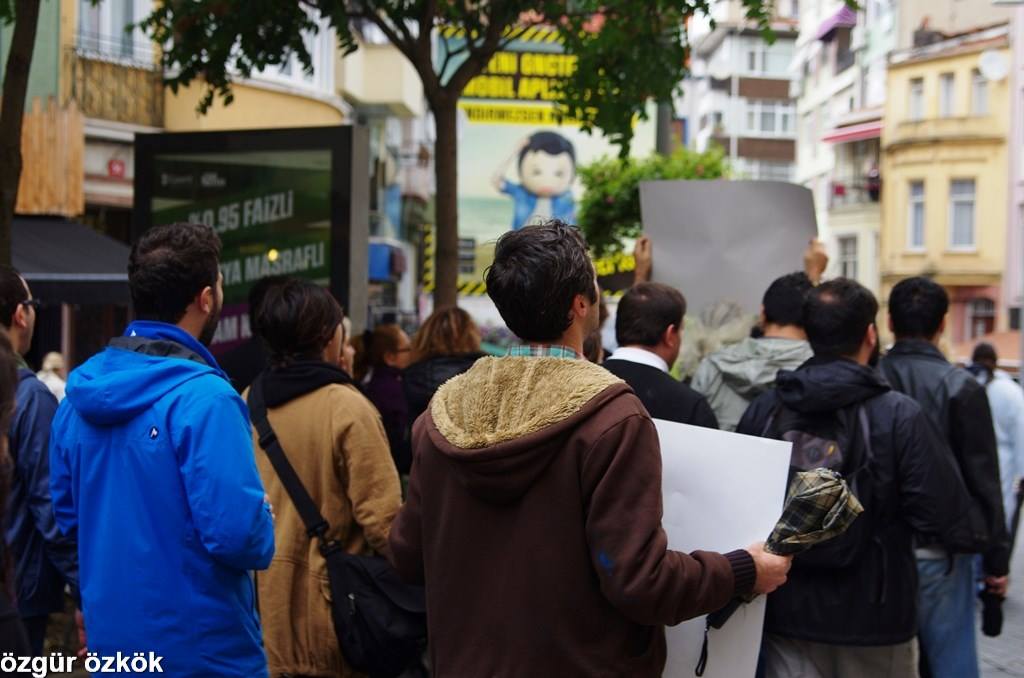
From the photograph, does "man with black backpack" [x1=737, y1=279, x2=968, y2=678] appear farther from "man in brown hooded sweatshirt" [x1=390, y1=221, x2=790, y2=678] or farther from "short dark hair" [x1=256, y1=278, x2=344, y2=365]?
"short dark hair" [x1=256, y1=278, x2=344, y2=365]

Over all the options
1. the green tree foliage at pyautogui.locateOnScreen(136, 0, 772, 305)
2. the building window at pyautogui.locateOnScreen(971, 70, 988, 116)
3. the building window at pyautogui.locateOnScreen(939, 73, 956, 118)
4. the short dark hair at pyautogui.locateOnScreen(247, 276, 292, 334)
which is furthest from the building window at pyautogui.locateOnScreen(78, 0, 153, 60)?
the building window at pyautogui.locateOnScreen(939, 73, 956, 118)

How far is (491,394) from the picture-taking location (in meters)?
2.64

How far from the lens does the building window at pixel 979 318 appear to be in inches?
1626

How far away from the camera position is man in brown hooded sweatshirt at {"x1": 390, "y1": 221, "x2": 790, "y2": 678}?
8.17 ft

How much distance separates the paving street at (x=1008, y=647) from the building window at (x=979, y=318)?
33.8 meters

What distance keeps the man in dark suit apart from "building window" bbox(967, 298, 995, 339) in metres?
39.7

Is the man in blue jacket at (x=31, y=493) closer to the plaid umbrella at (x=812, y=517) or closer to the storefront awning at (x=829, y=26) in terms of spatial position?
the plaid umbrella at (x=812, y=517)

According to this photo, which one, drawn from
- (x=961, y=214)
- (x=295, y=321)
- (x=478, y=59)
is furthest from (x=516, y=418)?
(x=961, y=214)

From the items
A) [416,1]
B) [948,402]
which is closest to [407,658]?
[948,402]

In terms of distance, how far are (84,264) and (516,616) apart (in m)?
11.3

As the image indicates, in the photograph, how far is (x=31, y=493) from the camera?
408 cm

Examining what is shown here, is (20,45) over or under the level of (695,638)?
over

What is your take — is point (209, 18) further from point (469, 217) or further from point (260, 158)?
point (469, 217)

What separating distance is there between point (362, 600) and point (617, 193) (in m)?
22.1
